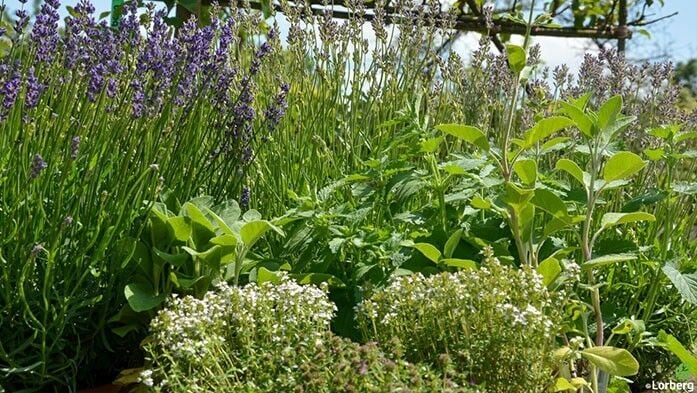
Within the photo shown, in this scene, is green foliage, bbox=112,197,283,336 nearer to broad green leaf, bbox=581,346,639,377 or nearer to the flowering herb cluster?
the flowering herb cluster

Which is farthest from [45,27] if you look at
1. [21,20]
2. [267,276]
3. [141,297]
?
[267,276]

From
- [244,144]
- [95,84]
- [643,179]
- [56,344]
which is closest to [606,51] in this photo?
[643,179]

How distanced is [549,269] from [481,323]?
35 cm

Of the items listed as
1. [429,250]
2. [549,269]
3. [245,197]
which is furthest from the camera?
[245,197]

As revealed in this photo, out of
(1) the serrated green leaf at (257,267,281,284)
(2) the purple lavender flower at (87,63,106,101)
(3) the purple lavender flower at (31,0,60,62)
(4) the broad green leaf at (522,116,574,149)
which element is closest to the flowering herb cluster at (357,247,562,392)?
(1) the serrated green leaf at (257,267,281,284)

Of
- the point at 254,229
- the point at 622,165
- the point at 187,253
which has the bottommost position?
the point at 187,253

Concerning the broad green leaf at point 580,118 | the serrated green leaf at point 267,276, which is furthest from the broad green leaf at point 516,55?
the serrated green leaf at point 267,276

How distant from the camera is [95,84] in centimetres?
214

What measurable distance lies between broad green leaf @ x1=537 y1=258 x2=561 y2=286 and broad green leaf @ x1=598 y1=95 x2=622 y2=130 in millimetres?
395

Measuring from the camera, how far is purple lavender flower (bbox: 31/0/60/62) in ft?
7.54

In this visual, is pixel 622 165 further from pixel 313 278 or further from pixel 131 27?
pixel 131 27

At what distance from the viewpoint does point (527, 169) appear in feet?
7.47

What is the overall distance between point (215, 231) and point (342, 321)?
45 centimetres

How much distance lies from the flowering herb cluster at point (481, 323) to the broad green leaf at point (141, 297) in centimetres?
56
